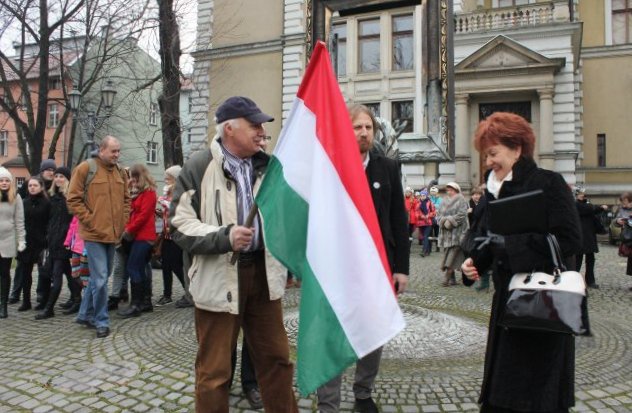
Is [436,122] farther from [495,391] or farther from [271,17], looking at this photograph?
[271,17]

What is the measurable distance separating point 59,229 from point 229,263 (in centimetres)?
484

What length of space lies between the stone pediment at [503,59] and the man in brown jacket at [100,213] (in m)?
18.0

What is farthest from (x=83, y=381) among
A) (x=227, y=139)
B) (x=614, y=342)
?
(x=614, y=342)

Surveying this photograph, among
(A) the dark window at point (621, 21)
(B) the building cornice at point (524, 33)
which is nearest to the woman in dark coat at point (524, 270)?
(B) the building cornice at point (524, 33)

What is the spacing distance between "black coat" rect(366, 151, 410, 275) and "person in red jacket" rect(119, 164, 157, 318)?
4.27 m

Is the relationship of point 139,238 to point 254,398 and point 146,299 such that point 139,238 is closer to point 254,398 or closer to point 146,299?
point 146,299

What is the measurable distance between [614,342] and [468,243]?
139 inches

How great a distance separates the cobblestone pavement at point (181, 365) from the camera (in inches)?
151

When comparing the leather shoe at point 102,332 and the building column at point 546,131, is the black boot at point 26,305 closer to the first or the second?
the leather shoe at point 102,332

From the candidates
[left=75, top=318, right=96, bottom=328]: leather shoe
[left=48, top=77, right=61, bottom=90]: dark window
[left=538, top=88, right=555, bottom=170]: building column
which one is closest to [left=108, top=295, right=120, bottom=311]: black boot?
[left=75, top=318, right=96, bottom=328]: leather shoe

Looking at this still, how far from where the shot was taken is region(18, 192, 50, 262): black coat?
7.33 metres

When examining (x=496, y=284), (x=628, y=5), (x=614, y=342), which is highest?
(x=628, y=5)

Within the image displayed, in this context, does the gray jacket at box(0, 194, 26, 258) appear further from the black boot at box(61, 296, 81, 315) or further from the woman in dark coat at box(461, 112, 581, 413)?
the woman in dark coat at box(461, 112, 581, 413)

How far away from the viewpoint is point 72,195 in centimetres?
564
